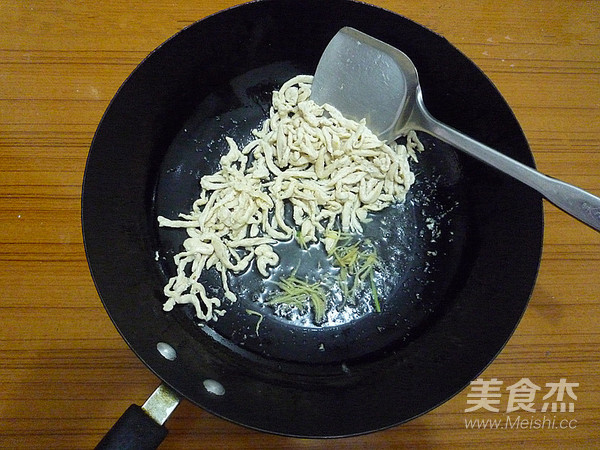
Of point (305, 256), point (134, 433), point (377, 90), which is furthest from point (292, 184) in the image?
point (134, 433)

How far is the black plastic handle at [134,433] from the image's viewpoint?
A: 0.71m

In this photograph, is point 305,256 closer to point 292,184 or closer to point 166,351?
point 292,184

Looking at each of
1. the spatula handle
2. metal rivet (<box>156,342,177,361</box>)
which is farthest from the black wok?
the spatula handle

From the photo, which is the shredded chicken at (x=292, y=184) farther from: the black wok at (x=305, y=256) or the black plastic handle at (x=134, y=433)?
the black plastic handle at (x=134, y=433)

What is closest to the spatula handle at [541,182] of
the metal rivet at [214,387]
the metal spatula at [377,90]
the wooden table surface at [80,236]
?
the metal spatula at [377,90]

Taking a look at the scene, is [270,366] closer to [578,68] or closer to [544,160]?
[544,160]

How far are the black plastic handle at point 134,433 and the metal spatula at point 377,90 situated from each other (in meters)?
0.83

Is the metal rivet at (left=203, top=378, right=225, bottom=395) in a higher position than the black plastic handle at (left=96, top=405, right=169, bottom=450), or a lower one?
lower

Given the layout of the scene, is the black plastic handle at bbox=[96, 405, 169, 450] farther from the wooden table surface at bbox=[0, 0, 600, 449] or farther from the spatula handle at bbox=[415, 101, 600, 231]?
the spatula handle at bbox=[415, 101, 600, 231]

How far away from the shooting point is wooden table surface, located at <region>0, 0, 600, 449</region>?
992 mm

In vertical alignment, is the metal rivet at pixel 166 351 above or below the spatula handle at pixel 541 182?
below

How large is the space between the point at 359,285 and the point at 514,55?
0.84m

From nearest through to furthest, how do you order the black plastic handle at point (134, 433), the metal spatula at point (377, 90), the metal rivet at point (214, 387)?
the black plastic handle at point (134, 433), the metal rivet at point (214, 387), the metal spatula at point (377, 90)

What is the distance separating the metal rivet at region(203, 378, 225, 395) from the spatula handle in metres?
0.74
